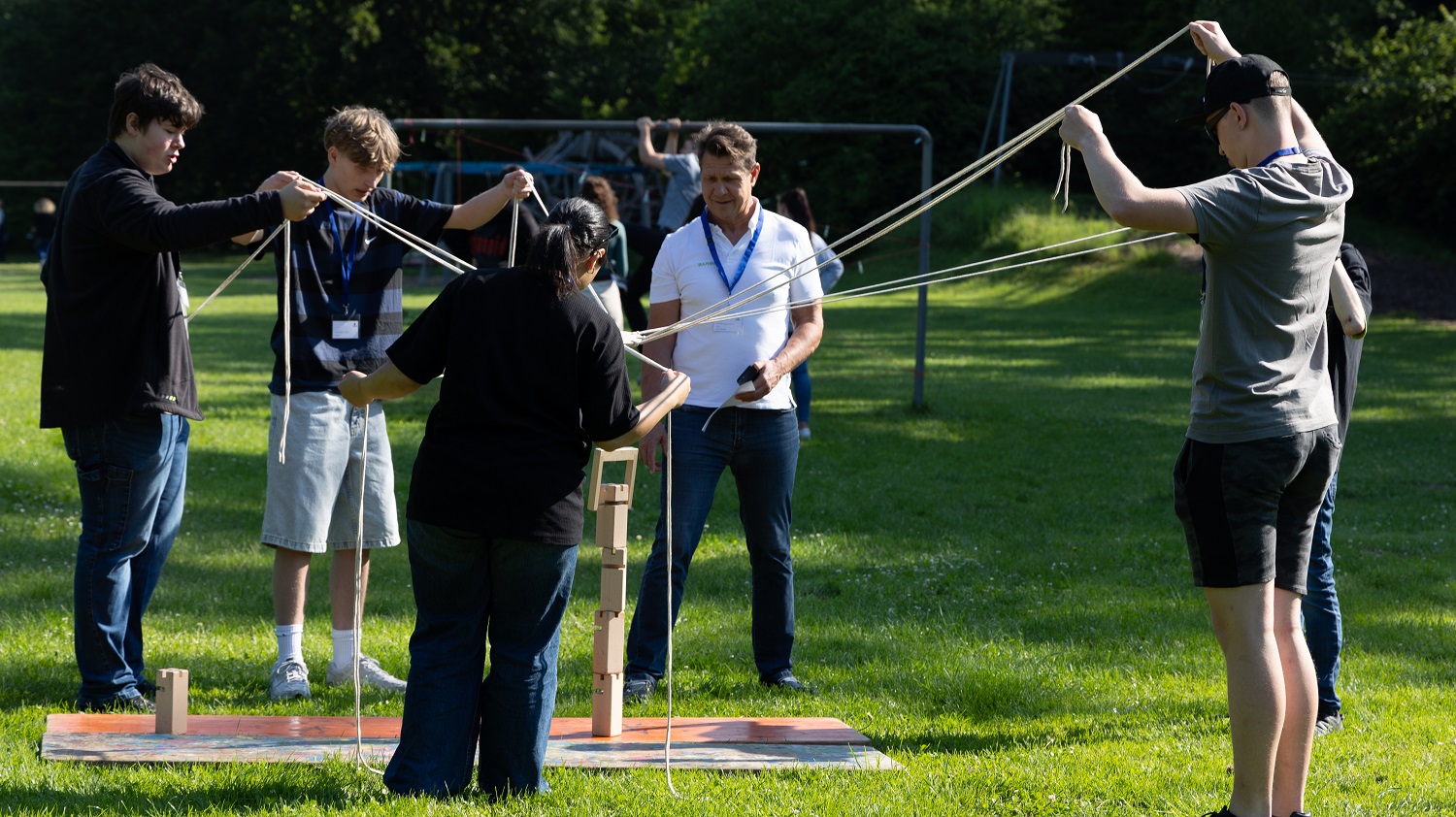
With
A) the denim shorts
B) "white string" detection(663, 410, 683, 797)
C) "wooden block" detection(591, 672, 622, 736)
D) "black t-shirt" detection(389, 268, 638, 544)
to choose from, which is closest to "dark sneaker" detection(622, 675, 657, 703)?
"white string" detection(663, 410, 683, 797)

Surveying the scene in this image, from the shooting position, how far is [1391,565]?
7023 millimetres

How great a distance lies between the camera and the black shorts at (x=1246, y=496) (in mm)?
3285

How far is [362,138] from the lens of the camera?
446 centimetres

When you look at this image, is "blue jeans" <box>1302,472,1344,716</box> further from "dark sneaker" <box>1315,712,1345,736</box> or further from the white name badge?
the white name badge

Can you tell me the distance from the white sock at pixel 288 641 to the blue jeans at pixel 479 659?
1274 mm

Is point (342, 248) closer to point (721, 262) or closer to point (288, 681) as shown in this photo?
point (721, 262)

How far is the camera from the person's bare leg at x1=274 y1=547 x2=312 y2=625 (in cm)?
473

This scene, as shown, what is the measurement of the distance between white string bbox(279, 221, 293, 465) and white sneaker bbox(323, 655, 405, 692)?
2.70 ft

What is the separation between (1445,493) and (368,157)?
7.73 metres

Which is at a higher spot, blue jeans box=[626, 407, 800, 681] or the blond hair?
the blond hair

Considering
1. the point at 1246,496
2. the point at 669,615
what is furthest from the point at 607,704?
the point at 1246,496

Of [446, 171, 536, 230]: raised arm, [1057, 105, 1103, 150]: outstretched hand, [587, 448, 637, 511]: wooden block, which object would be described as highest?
[1057, 105, 1103, 150]: outstretched hand

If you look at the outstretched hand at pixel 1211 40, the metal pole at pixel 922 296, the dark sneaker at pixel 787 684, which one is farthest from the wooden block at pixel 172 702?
the metal pole at pixel 922 296

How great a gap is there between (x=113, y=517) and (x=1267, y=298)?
137 inches
